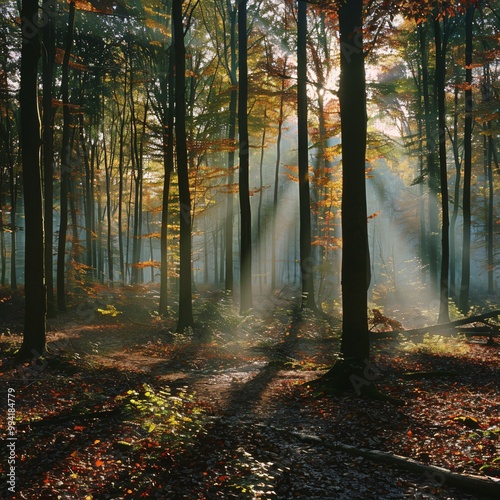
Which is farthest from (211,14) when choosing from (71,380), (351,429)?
(351,429)

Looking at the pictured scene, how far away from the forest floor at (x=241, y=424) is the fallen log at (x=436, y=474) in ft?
0.15

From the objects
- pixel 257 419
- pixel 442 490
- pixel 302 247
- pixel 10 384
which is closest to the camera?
pixel 442 490

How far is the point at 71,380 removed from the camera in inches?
316

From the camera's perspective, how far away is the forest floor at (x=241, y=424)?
4477 mm

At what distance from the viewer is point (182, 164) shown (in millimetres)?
13797

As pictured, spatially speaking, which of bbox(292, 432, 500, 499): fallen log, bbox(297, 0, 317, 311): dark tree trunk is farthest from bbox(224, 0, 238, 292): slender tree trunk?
bbox(292, 432, 500, 499): fallen log

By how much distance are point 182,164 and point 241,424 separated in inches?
364

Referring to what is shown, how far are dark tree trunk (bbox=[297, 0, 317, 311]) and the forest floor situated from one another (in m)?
5.15

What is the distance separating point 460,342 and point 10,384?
11.2 meters

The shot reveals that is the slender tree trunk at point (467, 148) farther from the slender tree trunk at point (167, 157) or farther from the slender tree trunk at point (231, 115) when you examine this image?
the slender tree trunk at point (167, 157)

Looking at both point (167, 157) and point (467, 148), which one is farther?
point (167, 157)

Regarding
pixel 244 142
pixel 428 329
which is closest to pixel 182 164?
pixel 244 142

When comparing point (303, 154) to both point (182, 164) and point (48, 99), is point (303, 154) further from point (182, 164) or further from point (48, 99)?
point (48, 99)

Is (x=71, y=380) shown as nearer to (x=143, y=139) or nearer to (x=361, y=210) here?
(x=361, y=210)
